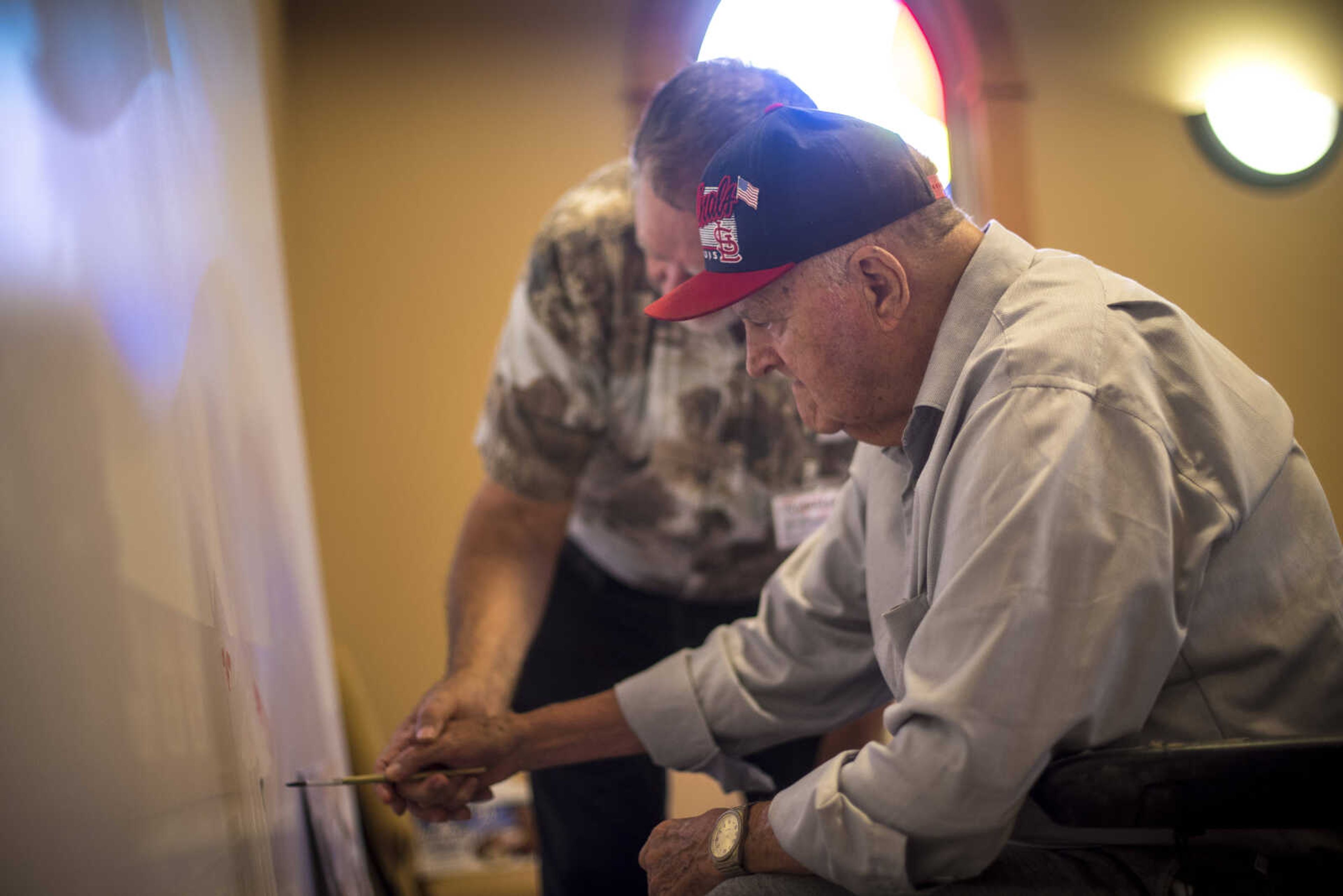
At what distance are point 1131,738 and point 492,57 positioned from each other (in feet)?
9.11

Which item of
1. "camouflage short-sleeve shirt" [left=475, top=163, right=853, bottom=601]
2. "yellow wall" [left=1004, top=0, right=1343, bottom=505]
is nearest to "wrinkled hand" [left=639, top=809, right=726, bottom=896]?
"camouflage short-sleeve shirt" [left=475, top=163, right=853, bottom=601]

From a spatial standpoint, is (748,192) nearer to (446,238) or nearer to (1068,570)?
(1068,570)

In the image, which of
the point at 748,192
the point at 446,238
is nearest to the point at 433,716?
the point at 748,192

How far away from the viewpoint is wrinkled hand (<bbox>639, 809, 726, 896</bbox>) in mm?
959

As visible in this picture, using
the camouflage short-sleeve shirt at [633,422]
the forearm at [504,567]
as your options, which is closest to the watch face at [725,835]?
the forearm at [504,567]

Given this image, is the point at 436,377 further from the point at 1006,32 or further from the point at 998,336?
the point at 998,336

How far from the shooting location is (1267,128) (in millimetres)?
3193

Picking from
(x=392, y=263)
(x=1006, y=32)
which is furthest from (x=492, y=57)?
(x=1006, y=32)

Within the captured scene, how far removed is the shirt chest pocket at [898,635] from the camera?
0.96 meters

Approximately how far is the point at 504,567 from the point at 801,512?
0.44 m

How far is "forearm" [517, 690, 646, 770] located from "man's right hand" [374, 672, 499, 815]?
0.26ft

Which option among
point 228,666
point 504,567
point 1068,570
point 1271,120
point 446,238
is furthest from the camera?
point 1271,120

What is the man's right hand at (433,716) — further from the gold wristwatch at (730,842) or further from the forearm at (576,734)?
the gold wristwatch at (730,842)

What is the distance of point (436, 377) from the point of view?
308 cm
